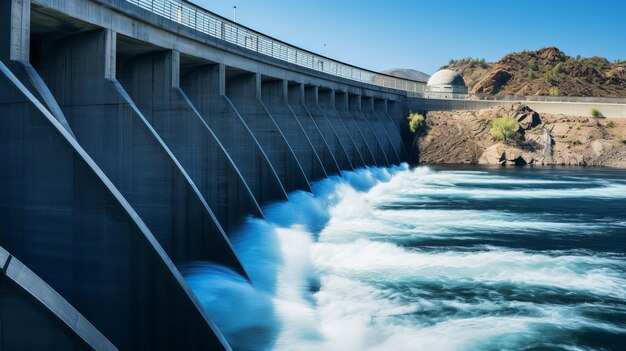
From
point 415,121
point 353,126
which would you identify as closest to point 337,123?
point 353,126

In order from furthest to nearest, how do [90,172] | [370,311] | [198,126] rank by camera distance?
[198,126]
[370,311]
[90,172]

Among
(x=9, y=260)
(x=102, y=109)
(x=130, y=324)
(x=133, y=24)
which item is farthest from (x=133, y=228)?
(x=133, y=24)

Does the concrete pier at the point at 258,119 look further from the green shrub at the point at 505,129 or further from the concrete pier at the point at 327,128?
the green shrub at the point at 505,129

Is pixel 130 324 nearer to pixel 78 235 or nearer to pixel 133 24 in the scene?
pixel 78 235

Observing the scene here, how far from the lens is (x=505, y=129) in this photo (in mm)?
60156

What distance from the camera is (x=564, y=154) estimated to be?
59781mm

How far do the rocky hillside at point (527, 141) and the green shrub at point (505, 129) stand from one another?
675 millimetres

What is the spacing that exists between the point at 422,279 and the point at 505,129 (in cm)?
4867

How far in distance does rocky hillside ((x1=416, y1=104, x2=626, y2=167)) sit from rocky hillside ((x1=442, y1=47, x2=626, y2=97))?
4357 cm

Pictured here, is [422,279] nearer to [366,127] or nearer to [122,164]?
[122,164]

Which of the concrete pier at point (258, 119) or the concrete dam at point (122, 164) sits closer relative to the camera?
the concrete dam at point (122, 164)

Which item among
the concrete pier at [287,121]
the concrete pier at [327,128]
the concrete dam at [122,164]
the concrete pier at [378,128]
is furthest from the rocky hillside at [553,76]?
the concrete dam at [122,164]

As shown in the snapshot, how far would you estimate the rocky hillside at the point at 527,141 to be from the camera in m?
59.7

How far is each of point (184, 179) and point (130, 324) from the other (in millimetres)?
5713
